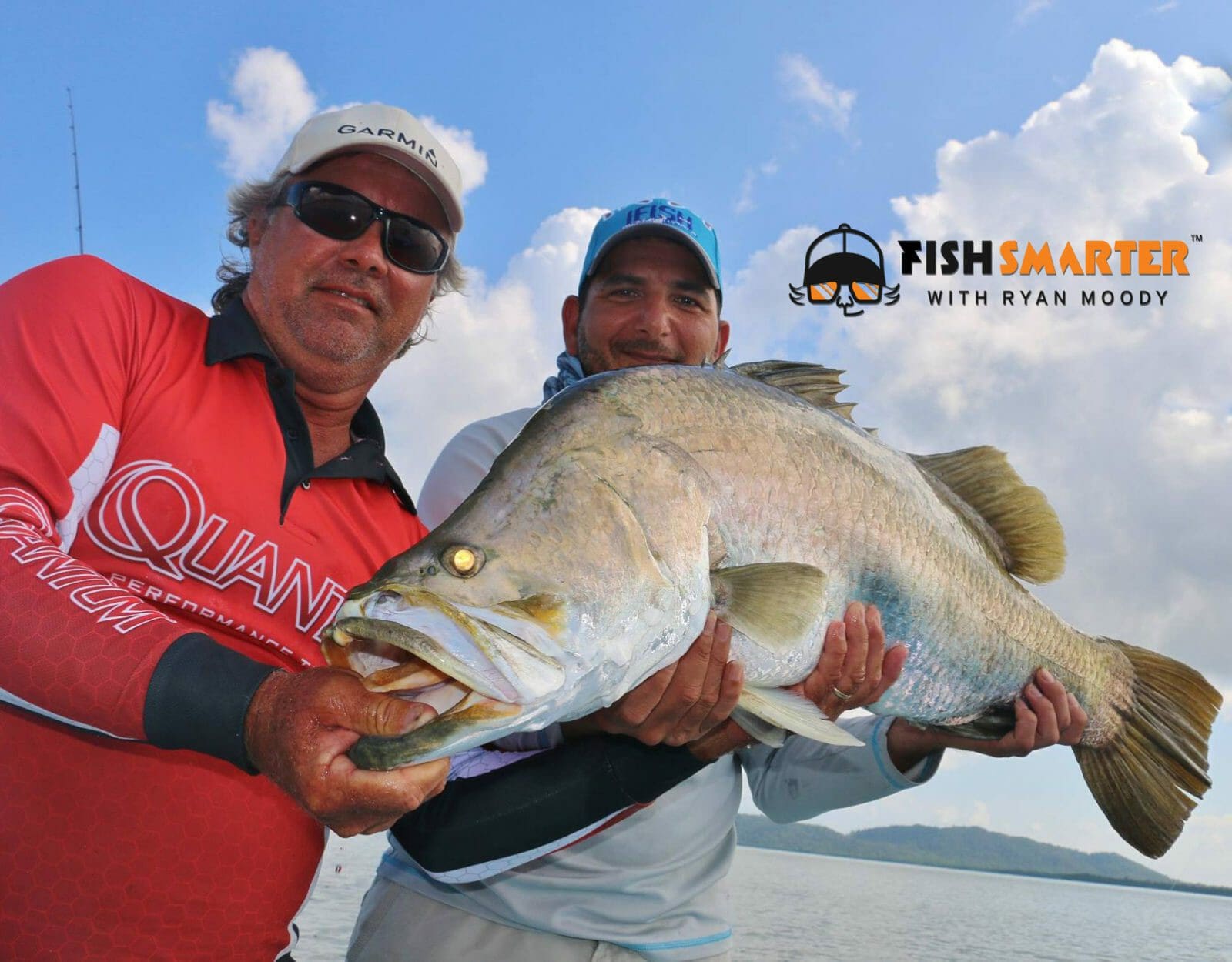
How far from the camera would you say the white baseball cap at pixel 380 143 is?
11.5 ft

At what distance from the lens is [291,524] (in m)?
2.91

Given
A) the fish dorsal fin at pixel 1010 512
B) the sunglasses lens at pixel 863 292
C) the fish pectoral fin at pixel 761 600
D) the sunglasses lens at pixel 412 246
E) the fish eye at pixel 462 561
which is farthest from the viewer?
the sunglasses lens at pixel 863 292

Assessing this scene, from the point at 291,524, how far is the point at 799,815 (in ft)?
9.85

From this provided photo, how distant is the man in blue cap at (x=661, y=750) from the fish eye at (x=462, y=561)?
740 mm

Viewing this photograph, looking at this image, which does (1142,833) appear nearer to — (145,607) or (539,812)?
(539,812)

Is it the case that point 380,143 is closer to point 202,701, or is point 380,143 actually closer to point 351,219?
point 351,219

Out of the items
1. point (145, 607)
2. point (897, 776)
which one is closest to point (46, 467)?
point (145, 607)

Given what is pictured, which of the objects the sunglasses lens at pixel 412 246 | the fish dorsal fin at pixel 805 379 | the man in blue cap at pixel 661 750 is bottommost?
the man in blue cap at pixel 661 750

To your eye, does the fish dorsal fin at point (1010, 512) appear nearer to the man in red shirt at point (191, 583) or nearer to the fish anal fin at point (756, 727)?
the fish anal fin at point (756, 727)

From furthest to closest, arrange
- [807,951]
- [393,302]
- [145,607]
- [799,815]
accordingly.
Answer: [807,951], [799,815], [393,302], [145,607]

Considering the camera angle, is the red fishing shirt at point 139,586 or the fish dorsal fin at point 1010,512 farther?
the fish dorsal fin at point 1010,512

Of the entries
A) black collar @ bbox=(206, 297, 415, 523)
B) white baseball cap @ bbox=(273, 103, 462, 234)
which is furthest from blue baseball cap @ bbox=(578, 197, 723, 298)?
black collar @ bbox=(206, 297, 415, 523)

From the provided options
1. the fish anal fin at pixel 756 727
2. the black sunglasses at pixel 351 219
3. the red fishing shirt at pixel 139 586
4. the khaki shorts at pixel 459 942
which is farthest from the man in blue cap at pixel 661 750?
the black sunglasses at pixel 351 219

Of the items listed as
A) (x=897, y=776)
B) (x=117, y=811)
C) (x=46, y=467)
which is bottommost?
(x=117, y=811)
